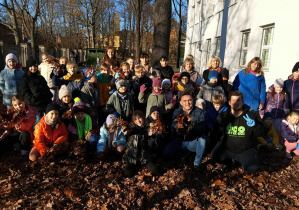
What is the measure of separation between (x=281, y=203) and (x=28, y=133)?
402cm

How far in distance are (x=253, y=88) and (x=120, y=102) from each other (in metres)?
2.87

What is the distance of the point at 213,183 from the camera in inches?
128

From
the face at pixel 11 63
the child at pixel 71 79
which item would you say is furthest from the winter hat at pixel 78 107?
the face at pixel 11 63

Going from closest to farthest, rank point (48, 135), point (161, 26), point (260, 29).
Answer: point (48, 135)
point (161, 26)
point (260, 29)

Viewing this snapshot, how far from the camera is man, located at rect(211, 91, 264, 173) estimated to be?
134 inches

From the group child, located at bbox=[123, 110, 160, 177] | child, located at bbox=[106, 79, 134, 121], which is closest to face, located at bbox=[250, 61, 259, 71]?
child, located at bbox=[106, 79, 134, 121]

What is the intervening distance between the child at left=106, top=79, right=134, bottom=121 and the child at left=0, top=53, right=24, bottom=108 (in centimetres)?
239

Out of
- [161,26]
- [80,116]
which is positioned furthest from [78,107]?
[161,26]

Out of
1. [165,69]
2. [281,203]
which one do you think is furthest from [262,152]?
[165,69]

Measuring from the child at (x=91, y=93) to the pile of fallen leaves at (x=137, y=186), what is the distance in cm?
109

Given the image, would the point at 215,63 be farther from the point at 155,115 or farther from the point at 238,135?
the point at 155,115

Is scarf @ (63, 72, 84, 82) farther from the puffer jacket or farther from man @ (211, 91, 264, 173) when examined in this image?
man @ (211, 91, 264, 173)

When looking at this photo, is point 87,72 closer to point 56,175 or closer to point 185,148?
point 56,175

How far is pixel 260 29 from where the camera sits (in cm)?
858
